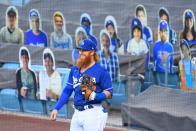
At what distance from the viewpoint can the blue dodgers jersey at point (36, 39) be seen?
1304 cm

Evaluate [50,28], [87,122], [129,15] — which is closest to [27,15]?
[50,28]

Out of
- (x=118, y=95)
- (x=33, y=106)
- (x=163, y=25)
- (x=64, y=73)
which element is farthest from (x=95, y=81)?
(x=33, y=106)

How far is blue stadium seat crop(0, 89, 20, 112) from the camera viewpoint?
1247cm

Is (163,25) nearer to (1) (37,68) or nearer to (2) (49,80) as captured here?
(2) (49,80)

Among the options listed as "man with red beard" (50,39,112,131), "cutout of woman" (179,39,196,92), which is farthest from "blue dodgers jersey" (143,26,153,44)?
"man with red beard" (50,39,112,131)

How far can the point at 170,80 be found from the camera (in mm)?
11703

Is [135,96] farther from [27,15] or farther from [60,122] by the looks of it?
[27,15]

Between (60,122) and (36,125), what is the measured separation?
0.48 metres

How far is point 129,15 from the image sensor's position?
12.5m

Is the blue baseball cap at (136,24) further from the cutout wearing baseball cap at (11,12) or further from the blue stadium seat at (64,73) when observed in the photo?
the cutout wearing baseball cap at (11,12)

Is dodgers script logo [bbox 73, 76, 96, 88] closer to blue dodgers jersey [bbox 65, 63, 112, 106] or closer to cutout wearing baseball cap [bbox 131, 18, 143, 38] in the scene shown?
blue dodgers jersey [bbox 65, 63, 112, 106]

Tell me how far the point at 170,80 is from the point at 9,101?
306cm

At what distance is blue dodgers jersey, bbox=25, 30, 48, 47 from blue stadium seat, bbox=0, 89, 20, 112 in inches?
42.9

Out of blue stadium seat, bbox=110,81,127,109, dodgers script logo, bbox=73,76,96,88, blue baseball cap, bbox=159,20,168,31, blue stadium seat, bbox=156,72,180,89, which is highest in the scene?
blue baseball cap, bbox=159,20,168,31
